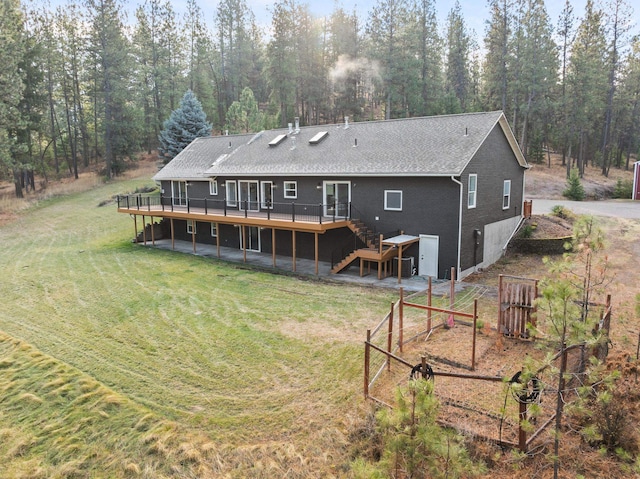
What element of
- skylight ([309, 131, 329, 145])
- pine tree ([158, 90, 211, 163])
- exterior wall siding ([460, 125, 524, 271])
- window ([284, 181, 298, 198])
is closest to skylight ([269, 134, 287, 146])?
skylight ([309, 131, 329, 145])

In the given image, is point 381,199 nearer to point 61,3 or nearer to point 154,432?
point 154,432

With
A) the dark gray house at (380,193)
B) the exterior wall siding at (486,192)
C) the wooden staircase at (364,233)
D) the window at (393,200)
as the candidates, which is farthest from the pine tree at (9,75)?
the exterior wall siding at (486,192)

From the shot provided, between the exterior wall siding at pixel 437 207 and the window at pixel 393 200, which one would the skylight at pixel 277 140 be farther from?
the window at pixel 393 200

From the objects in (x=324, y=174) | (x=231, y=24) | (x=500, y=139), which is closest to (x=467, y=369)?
(x=324, y=174)

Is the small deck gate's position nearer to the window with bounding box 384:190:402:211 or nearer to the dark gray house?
the dark gray house

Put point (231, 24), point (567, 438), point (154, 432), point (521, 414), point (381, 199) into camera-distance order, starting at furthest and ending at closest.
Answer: point (231, 24) < point (381, 199) < point (154, 432) < point (567, 438) < point (521, 414)
